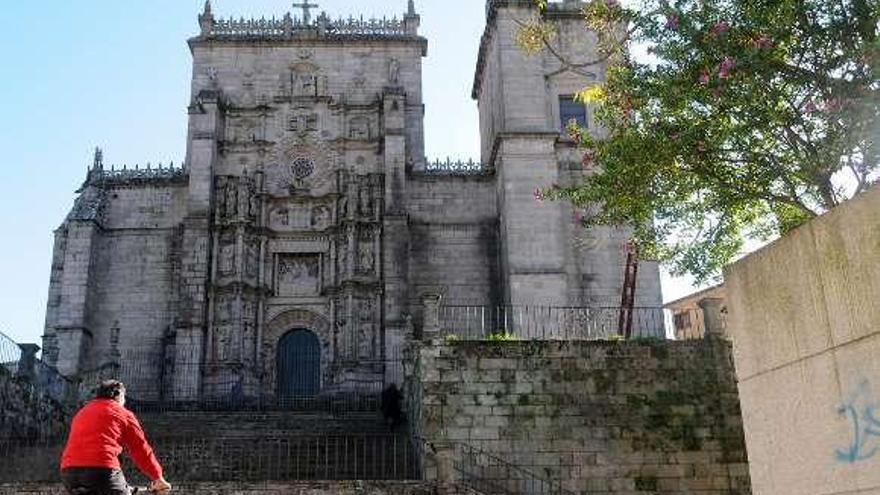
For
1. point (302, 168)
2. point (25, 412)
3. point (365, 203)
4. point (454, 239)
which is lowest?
point (25, 412)

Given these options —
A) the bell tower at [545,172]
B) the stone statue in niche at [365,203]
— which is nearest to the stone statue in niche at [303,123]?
the stone statue in niche at [365,203]

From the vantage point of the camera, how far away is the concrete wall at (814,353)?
16.6 ft

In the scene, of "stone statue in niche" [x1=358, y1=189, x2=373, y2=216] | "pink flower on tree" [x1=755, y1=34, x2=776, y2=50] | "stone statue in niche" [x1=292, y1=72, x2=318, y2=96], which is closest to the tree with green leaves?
"pink flower on tree" [x1=755, y1=34, x2=776, y2=50]

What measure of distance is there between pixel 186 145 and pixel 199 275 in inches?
213

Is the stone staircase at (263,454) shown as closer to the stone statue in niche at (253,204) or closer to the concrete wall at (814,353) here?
the stone statue in niche at (253,204)

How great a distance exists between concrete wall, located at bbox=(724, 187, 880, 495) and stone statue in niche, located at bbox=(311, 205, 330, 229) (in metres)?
21.8

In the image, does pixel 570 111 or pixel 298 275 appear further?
pixel 570 111

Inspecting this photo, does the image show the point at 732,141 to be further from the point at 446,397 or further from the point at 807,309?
the point at 446,397

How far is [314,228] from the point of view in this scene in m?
27.4

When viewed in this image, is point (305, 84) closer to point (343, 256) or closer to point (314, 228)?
point (314, 228)

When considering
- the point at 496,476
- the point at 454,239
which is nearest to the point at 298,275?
the point at 454,239

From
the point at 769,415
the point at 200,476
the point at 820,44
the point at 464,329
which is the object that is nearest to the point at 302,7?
the point at 464,329

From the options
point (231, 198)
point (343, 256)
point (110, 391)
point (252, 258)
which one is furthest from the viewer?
point (231, 198)

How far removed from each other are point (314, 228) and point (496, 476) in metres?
14.1
